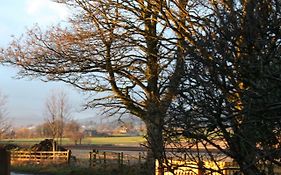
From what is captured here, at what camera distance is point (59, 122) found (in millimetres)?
56406

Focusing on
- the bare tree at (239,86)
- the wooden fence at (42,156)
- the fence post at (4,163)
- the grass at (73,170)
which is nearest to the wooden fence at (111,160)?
the grass at (73,170)

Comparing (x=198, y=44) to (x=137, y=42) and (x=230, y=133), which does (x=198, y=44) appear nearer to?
(x=230, y=133)

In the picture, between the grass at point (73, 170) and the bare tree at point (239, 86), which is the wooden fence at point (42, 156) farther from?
the bare tree at point (239, 86)

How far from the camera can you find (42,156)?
41938mm

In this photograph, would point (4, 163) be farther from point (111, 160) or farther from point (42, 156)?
point (42, 156)

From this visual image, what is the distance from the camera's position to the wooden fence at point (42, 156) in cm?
3890

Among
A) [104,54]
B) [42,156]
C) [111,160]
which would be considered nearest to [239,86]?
[104,54]

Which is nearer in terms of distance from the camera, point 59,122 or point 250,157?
point 250,157

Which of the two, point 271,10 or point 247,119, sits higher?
point 271,10

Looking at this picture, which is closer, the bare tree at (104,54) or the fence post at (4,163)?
the fence post at (4,163)

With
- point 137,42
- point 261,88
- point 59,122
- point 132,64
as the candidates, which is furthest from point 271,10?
point 59,122

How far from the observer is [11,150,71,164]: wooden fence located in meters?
38.9

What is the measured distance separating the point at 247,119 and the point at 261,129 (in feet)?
0.85

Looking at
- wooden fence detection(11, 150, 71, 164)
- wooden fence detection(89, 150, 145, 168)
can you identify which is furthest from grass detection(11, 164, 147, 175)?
wooden fence detection(11, 150, 71, 164)
